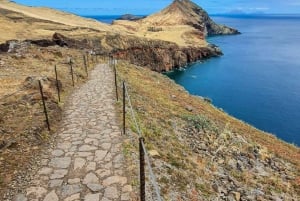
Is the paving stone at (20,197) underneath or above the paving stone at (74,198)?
underneath

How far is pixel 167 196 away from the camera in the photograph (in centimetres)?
961

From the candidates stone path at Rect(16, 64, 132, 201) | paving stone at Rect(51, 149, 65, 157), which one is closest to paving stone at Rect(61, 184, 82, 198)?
stone path at Rect(16, 64, 132, 201)

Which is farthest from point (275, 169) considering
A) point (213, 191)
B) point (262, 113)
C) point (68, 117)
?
point (262, 113)

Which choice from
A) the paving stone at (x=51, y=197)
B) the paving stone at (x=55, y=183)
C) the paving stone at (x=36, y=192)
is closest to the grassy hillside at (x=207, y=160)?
the paving stone at (x=55, y=183)

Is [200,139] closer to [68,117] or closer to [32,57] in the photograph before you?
[68,117]

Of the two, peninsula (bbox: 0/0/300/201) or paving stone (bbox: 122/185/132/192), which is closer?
paving stone (bbox: 122/185/132/192)

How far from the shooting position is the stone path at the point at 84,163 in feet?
29.0

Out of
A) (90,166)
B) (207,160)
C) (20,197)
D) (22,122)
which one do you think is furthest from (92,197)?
(207,160)

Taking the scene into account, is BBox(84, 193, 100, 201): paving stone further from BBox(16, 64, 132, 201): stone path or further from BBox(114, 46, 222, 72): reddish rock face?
BBox(114, 46, 222, 72): reddish rock face

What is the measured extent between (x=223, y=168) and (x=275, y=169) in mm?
4339

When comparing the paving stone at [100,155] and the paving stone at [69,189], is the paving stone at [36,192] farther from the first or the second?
the paving stone at [100,155]

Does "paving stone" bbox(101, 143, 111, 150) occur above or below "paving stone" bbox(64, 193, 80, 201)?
above

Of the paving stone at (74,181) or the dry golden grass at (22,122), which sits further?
the dry golden grass at (22,122)

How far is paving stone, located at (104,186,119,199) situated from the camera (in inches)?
342
